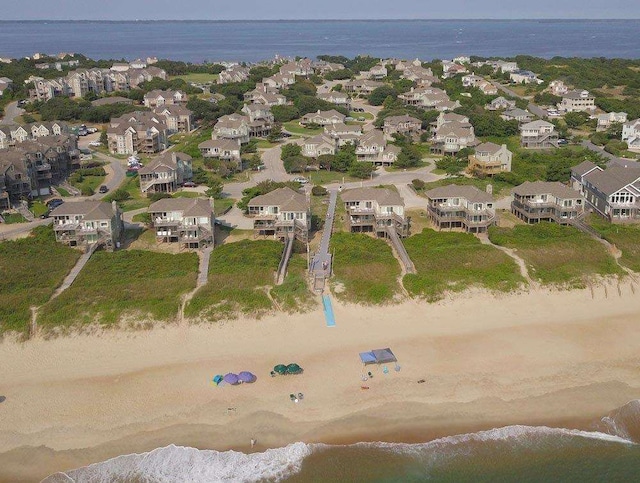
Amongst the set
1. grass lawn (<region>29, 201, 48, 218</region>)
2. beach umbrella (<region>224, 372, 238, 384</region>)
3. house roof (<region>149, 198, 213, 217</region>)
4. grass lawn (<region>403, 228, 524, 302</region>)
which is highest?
house roof (<region>149, 198, 213, 217</region>)

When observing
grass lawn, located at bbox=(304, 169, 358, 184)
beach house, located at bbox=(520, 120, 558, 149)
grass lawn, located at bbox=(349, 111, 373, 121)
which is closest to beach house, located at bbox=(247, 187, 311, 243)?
grass lawn, located at bbox=(304, 169, 358, 184)

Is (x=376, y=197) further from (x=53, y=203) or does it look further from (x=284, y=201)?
(x=53, y=203)

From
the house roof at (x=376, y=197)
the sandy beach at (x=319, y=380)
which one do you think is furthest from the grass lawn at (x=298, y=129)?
the sandy beach at (x=319, y=380)

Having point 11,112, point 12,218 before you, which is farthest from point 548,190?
point 11,112

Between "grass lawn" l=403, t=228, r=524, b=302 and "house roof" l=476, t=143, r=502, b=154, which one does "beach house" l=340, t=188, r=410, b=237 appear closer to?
"grass lawn" l=403, t=228, r=524, b=302

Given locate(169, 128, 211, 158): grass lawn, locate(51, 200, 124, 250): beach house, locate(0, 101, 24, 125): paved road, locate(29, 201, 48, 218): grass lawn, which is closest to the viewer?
locate(51, 200, 124, 250): beach house

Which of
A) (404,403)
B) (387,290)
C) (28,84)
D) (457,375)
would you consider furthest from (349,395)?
(28,84)
